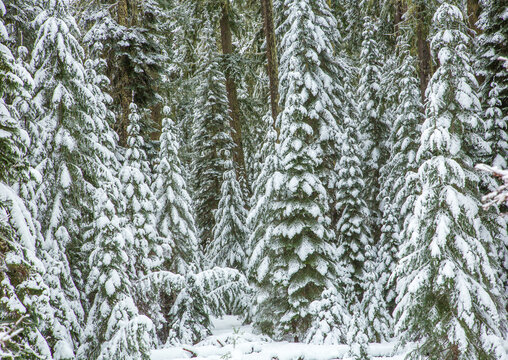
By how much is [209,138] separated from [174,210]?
26.0ft

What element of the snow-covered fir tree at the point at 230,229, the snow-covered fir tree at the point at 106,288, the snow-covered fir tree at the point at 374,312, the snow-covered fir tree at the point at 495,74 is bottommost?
the snow-covered fir tree at the point at 374,312

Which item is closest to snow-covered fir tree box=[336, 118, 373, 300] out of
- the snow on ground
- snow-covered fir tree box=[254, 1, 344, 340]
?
snow-covered fir tree box=[254, 1, 344, 340]

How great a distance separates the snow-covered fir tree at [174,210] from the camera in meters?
16.7

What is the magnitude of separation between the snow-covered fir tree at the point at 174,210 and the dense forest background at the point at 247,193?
8cm

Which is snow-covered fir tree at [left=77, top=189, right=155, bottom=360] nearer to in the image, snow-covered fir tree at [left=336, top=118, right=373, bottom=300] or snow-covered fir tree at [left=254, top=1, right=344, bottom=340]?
snow-covered fir tree at [left=254, top=1, right=344, bottom=340]

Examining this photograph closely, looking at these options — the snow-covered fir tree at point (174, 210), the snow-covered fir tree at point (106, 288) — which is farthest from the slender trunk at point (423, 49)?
the snow-covered fir tree at point (106, 288)

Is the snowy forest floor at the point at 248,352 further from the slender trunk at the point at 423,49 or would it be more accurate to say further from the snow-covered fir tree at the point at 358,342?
the slender trunk at the point at 423,49

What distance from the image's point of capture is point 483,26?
17312 mm

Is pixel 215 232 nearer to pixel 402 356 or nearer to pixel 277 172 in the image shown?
pixel 277 172

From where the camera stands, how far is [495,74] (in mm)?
16750

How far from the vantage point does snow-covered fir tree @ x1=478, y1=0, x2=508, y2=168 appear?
15.9 m

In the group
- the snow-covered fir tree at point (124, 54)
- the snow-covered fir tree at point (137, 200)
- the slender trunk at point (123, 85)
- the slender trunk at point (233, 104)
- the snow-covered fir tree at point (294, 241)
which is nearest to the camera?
the snow-covered fir tree at point (294, 241)

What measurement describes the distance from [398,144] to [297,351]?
522 inches

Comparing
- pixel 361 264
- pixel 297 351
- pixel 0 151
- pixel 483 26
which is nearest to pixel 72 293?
pixel 0 151
